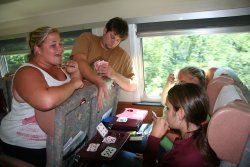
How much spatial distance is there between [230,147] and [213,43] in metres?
1.60

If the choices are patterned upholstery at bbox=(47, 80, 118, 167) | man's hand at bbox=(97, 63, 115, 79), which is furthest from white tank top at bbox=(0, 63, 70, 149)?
man's hand at bbox=(97, 63, 115, 79)

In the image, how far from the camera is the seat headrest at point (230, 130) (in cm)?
92

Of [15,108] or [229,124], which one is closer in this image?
[229,124]

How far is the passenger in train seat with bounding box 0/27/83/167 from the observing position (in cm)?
128

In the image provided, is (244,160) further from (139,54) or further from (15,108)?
(139,54)

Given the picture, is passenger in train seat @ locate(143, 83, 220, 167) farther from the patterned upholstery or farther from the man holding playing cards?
the man holding playing cards

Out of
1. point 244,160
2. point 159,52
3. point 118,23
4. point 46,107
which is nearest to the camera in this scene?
point 244,160

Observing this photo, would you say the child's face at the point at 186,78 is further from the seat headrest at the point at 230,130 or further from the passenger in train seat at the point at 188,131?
the seat headrest at the point at 230,130

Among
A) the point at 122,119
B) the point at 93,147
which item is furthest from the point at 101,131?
the point at 122,119

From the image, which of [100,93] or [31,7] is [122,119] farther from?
[31,7]

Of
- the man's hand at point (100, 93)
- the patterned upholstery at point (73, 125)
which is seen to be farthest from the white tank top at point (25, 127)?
Answer: the man's hand at point (100, 93)

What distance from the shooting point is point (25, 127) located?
1441 mm

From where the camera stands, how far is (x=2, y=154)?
163 centimetres

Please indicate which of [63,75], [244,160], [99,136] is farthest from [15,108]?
[244,160]
